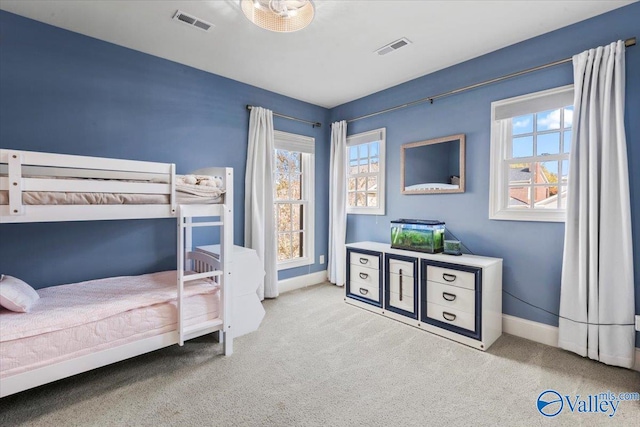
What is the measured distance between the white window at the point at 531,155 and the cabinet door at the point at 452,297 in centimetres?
68

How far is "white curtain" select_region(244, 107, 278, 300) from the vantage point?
3.41 m

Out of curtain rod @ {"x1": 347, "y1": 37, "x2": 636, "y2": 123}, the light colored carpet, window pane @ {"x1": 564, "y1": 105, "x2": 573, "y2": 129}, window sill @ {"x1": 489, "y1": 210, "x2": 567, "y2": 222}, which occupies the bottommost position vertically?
the light colored carpet

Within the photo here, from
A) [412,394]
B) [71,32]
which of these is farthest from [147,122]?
[412,394]

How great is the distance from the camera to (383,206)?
12.0 feet

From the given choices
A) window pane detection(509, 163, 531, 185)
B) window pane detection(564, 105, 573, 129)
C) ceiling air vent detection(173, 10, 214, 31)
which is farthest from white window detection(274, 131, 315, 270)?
window pane detection(564, 105, 573, 129)

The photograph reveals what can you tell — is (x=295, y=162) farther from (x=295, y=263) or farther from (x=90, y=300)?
(x=90, y=300)

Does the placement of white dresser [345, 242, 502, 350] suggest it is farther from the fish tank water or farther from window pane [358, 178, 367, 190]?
window pane [358, 178, 367, 190]

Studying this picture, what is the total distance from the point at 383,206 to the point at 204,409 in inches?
107

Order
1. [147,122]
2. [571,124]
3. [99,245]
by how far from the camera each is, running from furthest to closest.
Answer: [147,122], [99,245], [571,124]

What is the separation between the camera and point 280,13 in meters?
1.81

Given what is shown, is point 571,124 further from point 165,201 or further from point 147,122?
point 147,122

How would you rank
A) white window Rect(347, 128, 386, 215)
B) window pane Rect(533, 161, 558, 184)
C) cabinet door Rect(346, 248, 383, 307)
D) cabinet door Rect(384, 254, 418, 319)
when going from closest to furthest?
window pane Rect(533, 161, 558, 184), cabinet door Rect(384, 254, 418, 319), cabinet door Rect(346, 248, 383, 307), white window Rect(347, 128, 386, 215)

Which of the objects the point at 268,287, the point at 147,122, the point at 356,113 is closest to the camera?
the point at 147,122

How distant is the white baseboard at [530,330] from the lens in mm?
2398
